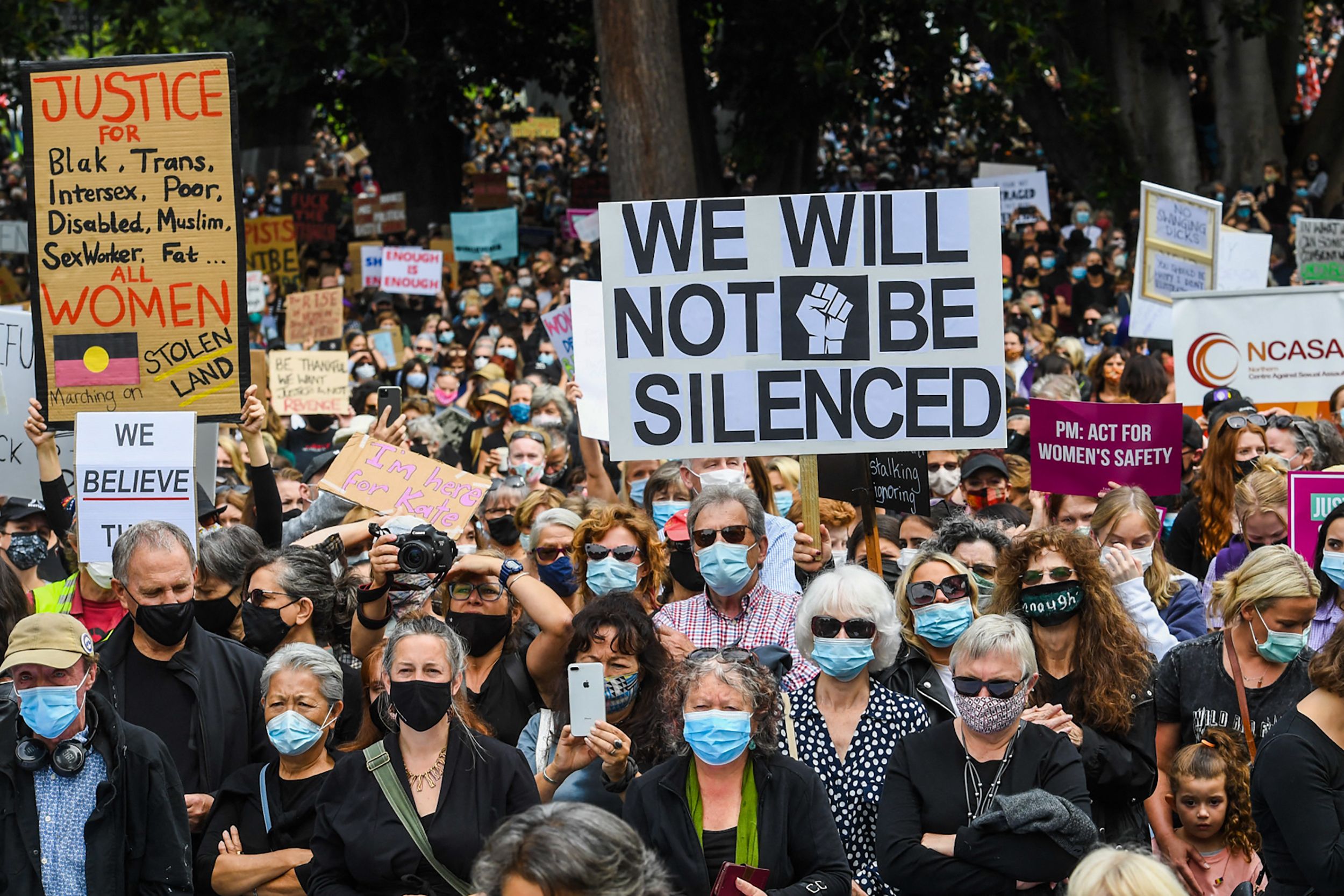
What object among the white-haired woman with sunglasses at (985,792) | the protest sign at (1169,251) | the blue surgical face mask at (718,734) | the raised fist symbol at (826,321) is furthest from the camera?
the protest sign at (1169,251)

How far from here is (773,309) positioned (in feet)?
20.6

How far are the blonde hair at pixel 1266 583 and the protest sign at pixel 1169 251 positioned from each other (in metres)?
6.74

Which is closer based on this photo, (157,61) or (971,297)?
(971,297)

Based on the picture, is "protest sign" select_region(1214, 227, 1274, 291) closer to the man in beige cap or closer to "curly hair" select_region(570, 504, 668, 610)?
"curly hair" select_region(570, 504, 668, 610)

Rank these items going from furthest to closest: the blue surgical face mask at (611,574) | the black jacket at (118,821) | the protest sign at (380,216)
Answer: the protest sign at (380,216)
the blue surgical face mask at (611,574)
the black jacket at (118,821)

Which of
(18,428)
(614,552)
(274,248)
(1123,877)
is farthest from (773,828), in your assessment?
(274,248)

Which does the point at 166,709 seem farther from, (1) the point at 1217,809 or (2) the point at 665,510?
(1) the point at 1217,809

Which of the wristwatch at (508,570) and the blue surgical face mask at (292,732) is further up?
the wristwatch at (508,570)

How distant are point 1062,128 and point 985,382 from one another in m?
16.4

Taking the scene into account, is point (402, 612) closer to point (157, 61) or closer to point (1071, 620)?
point (1071, 620)

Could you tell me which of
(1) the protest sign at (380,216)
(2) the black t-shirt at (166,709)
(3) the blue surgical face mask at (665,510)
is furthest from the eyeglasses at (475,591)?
(1) the protest sign at (380,216)

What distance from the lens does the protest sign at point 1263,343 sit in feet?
31.4

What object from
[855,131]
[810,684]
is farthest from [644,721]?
[855,131]

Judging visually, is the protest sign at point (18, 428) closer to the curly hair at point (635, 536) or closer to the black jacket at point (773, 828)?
the curly hair at point (635, 536)
